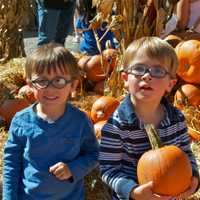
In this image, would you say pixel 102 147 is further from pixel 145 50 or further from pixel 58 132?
pixel 145 50

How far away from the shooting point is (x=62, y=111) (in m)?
2.24

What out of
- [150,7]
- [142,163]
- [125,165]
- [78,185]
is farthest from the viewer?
[150,7]

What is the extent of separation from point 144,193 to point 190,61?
202 cm

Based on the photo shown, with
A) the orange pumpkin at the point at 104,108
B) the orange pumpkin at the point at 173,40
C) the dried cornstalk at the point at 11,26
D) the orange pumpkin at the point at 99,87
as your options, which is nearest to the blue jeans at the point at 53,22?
the orange pumpkin at the point at 99,87

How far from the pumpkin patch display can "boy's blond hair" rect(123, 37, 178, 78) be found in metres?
0.27

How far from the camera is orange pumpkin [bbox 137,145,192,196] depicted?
199cm

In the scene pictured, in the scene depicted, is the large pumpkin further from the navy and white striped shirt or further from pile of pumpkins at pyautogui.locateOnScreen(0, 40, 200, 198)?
the navy and white striped shirt

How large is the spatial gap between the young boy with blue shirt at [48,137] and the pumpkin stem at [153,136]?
0.34 m

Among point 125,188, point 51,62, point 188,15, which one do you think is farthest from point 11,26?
point 125,188

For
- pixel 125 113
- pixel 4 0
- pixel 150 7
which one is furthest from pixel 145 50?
pixel 4 0

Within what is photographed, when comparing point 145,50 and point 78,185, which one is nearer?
point 145,50

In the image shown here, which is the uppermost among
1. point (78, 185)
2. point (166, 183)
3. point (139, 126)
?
point (139, 126)

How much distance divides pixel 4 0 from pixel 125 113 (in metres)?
4.29

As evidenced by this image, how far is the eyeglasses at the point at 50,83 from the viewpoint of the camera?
2139 mm
